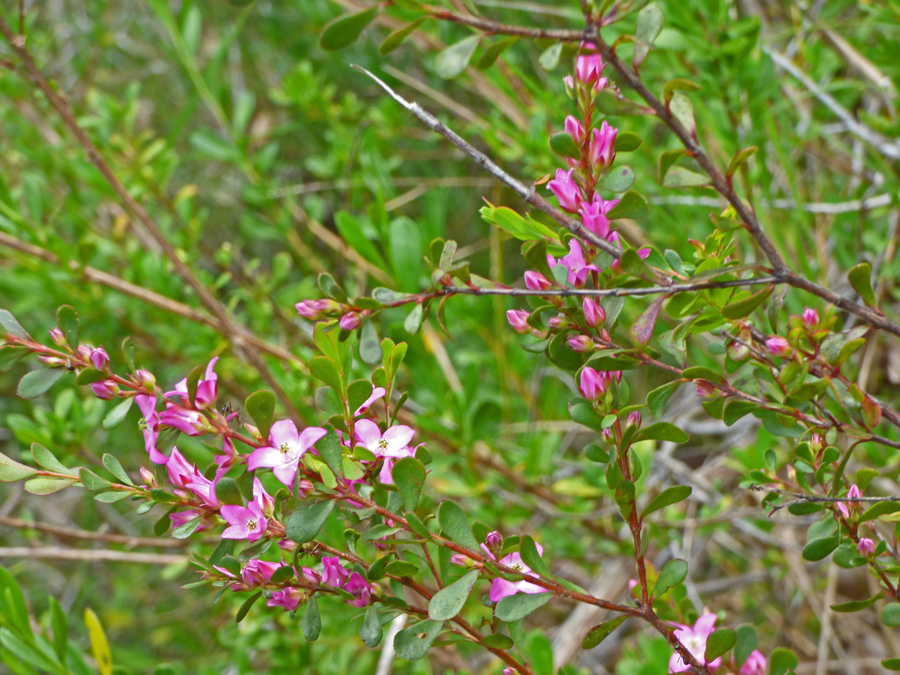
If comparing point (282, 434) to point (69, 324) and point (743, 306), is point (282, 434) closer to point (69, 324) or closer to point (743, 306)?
point (69, 324)

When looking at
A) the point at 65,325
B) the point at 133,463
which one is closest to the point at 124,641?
the point at 133,463

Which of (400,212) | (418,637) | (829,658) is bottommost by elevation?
(829,658)

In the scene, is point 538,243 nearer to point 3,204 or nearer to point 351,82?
point 3,204

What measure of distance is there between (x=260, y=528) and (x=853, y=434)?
0.44 m

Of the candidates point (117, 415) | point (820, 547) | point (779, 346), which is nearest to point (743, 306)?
point (779, 346)

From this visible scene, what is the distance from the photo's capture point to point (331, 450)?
1.63 feet

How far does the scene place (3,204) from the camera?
1.22m

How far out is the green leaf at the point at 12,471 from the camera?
20.9 inches

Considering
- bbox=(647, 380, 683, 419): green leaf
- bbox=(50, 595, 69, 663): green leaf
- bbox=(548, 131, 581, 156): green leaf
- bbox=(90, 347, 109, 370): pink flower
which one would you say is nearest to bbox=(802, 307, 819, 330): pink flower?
bbox=(647, 380, 683, 419): green leaf

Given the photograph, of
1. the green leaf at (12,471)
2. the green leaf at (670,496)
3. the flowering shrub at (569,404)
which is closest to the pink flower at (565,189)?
the flowering shrub at (569,404)

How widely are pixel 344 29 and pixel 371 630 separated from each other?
436 millimetres

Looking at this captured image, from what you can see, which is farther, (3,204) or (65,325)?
(3,204)

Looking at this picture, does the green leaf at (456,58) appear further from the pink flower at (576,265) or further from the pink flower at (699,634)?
the pink flower at (699,634)

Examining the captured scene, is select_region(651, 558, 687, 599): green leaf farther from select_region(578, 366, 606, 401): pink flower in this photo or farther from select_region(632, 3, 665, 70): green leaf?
select_region(632, 3, 665, 70): green leaf
